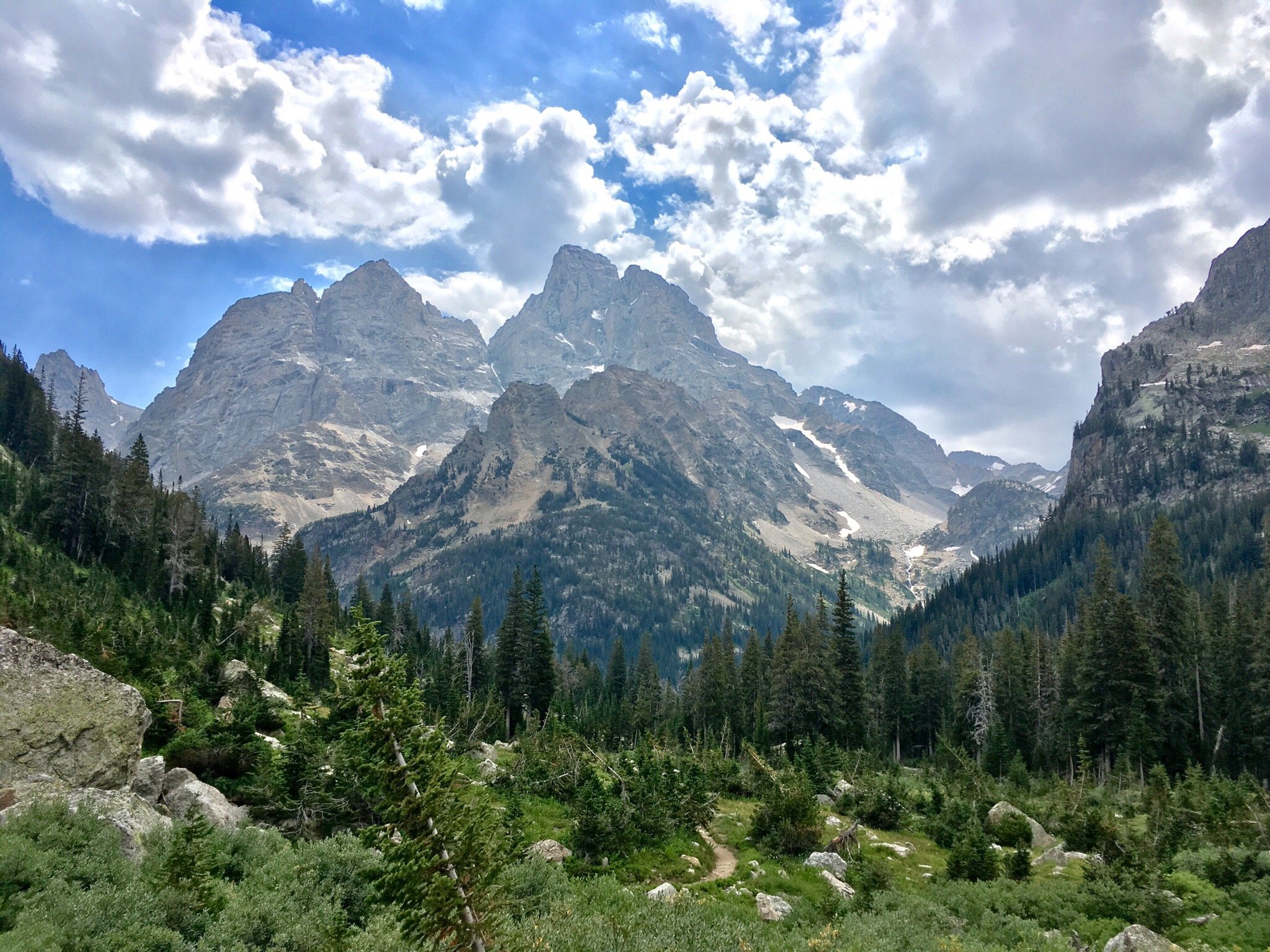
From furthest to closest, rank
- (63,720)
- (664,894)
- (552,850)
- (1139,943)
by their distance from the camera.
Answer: (552,850) → (63,720) → (664,894) → (1139,943)

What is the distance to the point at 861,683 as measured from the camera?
6850 centimetres

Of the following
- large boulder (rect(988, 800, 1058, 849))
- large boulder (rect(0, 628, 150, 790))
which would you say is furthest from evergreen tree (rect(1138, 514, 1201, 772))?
large boulder (rect(0, 628, 150, 790))

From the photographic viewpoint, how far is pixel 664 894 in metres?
21.1

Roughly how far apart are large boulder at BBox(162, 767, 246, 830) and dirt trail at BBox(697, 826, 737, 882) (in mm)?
18168

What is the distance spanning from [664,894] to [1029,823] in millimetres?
20477

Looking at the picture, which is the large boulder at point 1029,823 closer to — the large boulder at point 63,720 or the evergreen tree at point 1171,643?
the evergreen tree at point 1171,643

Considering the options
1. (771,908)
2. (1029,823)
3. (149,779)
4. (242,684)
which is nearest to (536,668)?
(242,684)

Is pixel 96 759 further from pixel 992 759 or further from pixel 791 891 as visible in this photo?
pixel 992 759

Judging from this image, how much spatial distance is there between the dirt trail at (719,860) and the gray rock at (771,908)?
3270mm

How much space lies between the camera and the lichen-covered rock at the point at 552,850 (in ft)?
83.5

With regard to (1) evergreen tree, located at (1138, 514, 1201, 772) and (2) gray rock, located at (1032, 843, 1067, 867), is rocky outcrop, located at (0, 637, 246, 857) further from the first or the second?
(1) evergreen tree, located at (1138, 514, 1201, 772)

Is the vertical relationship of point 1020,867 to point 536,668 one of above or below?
below

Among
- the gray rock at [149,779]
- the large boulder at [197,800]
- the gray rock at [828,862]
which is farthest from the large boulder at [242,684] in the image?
the gray rock at [828,862]

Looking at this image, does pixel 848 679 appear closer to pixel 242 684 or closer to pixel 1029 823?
pixel 1029 823
